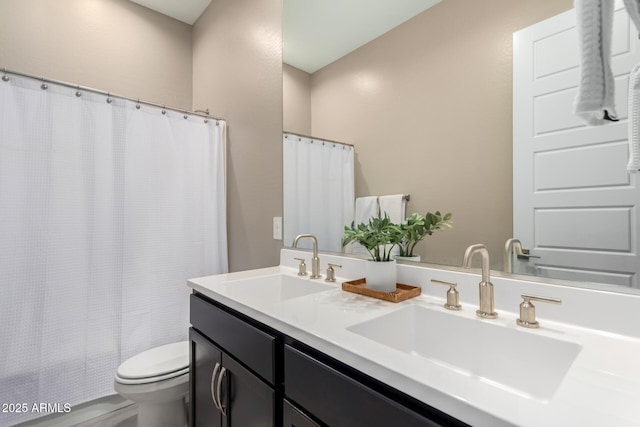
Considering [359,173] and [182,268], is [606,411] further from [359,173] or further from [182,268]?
[182,268]

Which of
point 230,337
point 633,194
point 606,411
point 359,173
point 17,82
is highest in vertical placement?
point 17,82

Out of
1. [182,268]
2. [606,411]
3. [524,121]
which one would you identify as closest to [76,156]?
[182,268]

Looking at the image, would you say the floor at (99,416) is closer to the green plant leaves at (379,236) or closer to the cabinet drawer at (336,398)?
the cabinet drawer at (336,398)

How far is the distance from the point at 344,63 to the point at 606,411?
4.53ft

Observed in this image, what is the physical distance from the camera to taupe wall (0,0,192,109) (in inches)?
70.4

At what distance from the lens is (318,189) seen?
1.53 m

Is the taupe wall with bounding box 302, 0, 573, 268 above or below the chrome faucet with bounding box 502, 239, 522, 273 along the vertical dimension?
above

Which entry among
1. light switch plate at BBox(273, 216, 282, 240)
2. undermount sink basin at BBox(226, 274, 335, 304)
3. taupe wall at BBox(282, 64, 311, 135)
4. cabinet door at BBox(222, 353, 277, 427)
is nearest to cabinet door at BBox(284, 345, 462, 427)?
cabinet door at BBox(222, 353, 277, 427)

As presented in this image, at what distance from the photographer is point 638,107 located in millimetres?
567

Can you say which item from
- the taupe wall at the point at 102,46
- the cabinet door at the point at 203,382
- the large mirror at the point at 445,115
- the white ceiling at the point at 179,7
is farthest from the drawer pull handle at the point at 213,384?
the white ceiling at the point at 179,7

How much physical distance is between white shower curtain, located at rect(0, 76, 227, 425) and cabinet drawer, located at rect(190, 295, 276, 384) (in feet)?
2.34

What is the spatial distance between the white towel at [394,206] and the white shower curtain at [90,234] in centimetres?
122

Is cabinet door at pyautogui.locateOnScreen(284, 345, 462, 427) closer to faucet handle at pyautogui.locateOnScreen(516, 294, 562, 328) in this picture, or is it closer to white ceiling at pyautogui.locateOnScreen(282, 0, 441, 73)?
faucet handle at pyautogui.locateOnScreen(516, 294, 562, 328)

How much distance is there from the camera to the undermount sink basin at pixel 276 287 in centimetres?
123
